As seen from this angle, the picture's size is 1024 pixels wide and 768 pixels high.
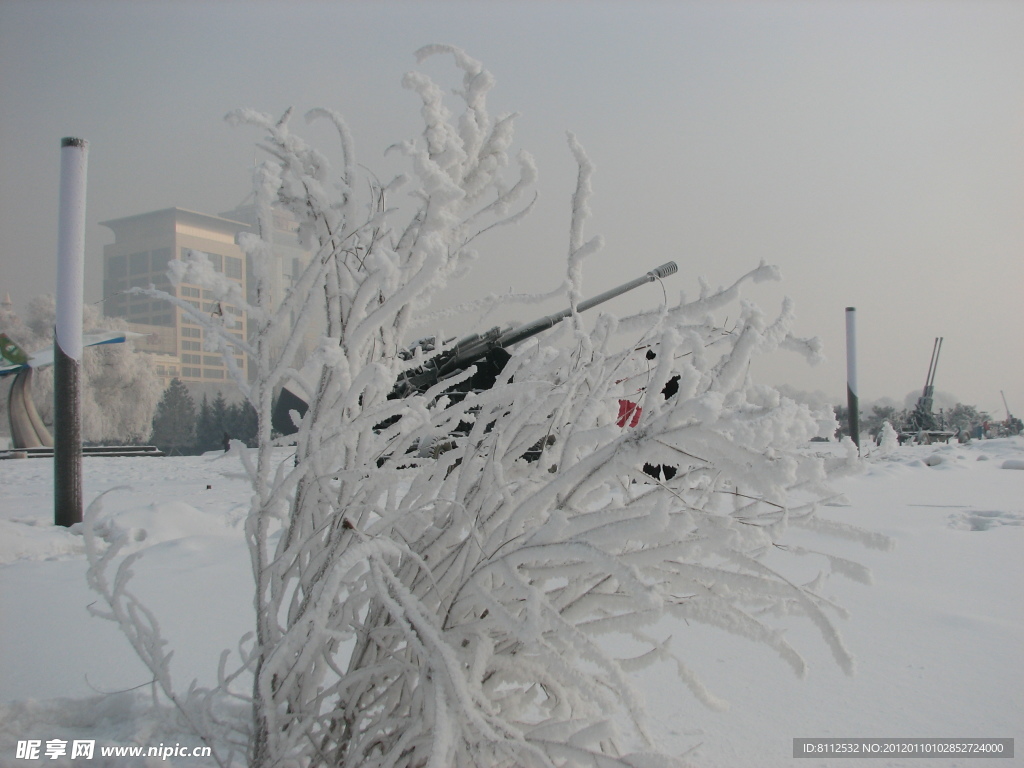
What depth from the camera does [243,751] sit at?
34.9 inches

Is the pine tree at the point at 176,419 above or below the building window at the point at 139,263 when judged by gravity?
below

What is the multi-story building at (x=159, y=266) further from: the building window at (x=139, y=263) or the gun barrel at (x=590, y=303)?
the gun barrel at (x=590, y=303)

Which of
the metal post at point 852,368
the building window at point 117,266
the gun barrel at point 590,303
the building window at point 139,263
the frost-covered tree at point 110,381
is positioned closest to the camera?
the gun barrel at point 590,303

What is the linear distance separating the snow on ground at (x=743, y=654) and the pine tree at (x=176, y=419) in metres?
26.0

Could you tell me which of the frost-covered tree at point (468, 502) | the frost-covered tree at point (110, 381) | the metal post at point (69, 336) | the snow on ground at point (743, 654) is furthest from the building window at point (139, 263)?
the frost-covered tree at point (468, 502)

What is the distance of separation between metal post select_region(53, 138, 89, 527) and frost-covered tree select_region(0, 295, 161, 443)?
61.7 feet

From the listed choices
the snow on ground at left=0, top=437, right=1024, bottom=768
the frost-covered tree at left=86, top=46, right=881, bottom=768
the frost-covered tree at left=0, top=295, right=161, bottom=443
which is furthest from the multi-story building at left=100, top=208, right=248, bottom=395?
the frost-covered tree at left=86, top=46, right=881, bottom=768

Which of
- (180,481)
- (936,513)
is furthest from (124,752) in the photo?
(180,481)

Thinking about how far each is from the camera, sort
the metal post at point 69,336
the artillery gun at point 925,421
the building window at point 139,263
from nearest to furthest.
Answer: the metal post at point 69,336, the artillery gun at point 925,421, the building window at point 139,263

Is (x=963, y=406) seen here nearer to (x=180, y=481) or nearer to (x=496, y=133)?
(x=180, y=481)

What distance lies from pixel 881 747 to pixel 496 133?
114 cm

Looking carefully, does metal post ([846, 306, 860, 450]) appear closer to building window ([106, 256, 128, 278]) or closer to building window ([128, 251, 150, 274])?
building window ([128, 251, 150, 274])

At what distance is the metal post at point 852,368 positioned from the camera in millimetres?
9227

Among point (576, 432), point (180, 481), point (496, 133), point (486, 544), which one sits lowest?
point (180, 481)
